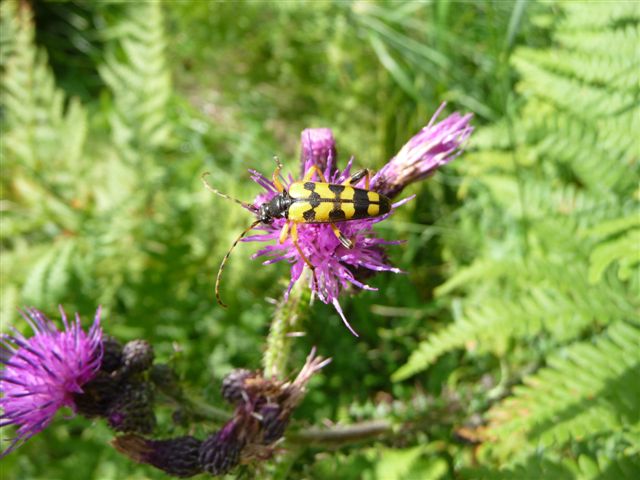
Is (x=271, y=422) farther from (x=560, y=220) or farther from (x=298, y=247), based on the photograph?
(x=560, y=220)

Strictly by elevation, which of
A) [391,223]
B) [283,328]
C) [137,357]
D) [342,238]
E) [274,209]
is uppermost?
[391,223]

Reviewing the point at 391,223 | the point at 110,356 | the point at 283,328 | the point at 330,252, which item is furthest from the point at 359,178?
the point at 391,223

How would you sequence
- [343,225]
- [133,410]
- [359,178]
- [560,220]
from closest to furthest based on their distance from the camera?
[343,225]
[359,178]
[133,410]
[560,220]

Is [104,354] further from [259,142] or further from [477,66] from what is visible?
[477,66]

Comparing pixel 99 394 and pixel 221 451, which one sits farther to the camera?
pixel 99 394

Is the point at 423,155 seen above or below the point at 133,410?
above

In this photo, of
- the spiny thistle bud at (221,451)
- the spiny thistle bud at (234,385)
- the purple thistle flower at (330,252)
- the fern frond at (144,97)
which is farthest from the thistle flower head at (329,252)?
the fern frond at (144,97)

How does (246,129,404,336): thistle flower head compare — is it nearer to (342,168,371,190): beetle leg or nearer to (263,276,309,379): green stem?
(342,168,371,190): beetle leg
